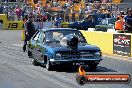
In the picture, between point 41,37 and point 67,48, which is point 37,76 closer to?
point 67,48

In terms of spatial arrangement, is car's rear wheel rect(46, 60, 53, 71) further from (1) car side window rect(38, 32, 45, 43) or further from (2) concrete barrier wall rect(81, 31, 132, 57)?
(2) concrete barrier wall rect(81, 31, 132, 57)

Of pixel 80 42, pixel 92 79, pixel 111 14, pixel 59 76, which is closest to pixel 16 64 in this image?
pixel 80 42

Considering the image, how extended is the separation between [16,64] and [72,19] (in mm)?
26776

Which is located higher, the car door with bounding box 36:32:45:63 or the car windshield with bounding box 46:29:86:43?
the car windshield with bounding box 46:29:86:43

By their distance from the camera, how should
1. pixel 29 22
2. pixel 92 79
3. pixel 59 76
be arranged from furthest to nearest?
pixel 29 22
pixel 59 76
pixel 92 79

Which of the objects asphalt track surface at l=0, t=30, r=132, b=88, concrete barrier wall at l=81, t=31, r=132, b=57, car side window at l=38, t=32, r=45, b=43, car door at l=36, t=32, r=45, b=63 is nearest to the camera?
asphalt track surface at l=0, t=30, r=132, b=88

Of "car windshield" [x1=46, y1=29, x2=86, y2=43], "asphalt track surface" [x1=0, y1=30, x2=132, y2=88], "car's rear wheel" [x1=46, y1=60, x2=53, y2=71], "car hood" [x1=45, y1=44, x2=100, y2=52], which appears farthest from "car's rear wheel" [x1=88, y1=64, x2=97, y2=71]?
"car's rear wheel" [x1=46, y1=60, x2=53, y2=71]

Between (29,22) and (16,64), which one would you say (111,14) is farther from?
(16,64)

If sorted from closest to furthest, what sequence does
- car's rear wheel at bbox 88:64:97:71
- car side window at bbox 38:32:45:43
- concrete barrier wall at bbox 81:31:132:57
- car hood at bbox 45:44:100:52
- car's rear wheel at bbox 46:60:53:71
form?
1. car hood at bbox 45:44:100:52
2. car's rear wheel at bbox 46:60:53:71
3. car's rear wheel at bbox 88:64:97:71
4. car side window at bbox 38:32:45:43
5. concrete barrier wall at bbox 81:31:132:57

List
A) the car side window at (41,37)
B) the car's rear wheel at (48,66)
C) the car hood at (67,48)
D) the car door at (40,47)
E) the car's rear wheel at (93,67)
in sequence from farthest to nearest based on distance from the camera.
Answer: the car side window at (41,37) → the car door at (40,47) → the car's rear wheel at (93,67) → the car's rear wheel at (48,66) → the car hood at (67,48)

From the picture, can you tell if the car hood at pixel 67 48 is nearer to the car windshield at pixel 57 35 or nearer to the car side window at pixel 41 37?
the car windshield at pixel 57 35

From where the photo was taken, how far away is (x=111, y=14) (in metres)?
39.9

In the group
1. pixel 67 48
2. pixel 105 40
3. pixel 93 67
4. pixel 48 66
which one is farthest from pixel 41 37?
pixel 105 40

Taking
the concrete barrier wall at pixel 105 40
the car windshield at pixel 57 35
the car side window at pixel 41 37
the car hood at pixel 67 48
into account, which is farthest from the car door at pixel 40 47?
the concrete barrier wall at pixel 105 40
